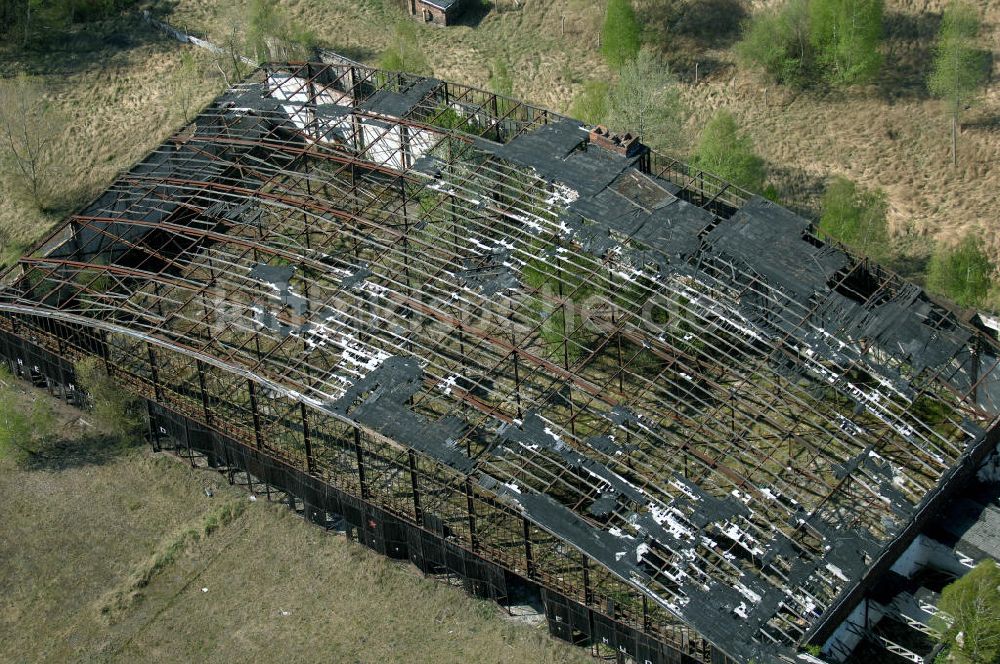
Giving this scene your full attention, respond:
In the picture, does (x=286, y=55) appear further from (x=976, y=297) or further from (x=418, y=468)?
(x=976, y=297)

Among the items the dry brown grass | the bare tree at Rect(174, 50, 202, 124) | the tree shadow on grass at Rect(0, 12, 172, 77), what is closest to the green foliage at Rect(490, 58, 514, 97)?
the dry brown grass

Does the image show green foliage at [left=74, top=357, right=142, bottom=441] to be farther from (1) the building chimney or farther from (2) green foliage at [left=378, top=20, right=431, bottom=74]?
(2) green foliage at [left=378, top=20, right=431, bottom=74]

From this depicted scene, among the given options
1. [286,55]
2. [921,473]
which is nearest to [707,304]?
[921,473]

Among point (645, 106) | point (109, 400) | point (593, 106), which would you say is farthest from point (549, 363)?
point (593, 106)

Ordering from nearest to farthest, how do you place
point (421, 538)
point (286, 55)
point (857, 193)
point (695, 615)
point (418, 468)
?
point (695, 615)
point (421, 538)
point (418, 468)
point (857, 193)
point (286, 55)

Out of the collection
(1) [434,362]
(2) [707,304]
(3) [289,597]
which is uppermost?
(2) [707,304]

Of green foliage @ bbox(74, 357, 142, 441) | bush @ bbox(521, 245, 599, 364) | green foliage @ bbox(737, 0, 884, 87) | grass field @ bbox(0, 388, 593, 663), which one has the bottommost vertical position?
grass field @ bbox(0, 388, 593, 663)
